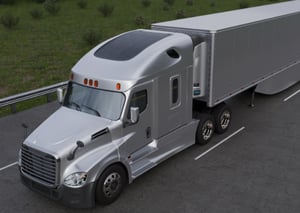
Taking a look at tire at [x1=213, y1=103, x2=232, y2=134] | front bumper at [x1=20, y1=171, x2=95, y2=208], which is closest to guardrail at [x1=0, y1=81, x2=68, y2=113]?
front bumper at [x1=20, y1=171, x2=95, y2=208]

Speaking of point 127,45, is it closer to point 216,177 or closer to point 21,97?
point 216,177

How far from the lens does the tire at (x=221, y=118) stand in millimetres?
10922

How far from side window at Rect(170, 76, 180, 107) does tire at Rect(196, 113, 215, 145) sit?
1329 mm

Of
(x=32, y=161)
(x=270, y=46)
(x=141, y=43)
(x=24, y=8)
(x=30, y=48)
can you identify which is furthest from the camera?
(x=24, y=8)

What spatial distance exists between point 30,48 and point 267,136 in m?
14.0

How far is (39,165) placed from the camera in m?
7.54

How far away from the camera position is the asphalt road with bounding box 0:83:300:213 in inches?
315

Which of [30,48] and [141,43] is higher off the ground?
[141,43]

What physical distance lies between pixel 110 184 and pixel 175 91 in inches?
108

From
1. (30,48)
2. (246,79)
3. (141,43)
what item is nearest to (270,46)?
(246,79)

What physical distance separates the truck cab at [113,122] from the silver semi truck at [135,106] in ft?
0.07

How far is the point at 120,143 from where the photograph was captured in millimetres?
7977

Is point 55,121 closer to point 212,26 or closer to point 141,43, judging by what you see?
point 141,43

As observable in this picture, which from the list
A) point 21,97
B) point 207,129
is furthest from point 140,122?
point 21,97
